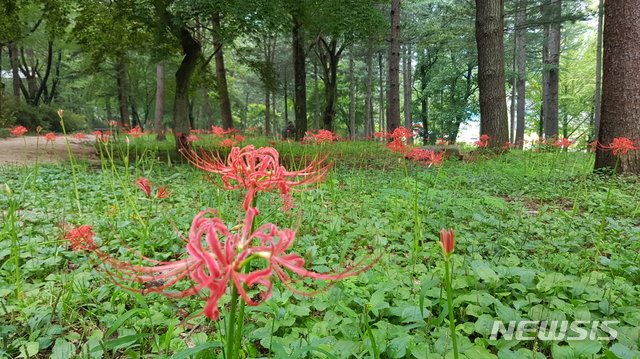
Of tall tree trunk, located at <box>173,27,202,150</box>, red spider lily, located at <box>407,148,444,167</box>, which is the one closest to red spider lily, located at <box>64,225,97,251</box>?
red spider lily, located at <box>407,148,444,167</box>

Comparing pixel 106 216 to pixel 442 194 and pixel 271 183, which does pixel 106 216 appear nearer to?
pixel 271 183

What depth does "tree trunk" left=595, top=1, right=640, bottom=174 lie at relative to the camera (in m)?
4.46

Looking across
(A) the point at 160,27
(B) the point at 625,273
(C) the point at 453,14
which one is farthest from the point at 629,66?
(C) the point at 453,14

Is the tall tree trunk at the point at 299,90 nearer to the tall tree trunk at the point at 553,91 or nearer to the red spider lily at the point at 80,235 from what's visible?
the red spider lily at the point at 80,235

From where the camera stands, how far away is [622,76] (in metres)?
4.59

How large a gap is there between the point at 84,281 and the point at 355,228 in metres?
1.85

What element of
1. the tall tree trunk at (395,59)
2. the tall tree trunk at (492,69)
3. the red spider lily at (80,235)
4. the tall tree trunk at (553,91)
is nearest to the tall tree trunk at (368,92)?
the tall tree trunk at (395,59)

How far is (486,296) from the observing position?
155 centimetres

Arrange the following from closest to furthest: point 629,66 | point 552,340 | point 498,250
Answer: point 552,340, point 498,250, point 629,66

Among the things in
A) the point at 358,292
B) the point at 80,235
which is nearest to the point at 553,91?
the point at 358,292

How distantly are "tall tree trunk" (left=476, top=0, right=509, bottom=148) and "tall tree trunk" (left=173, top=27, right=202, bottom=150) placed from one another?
611cm

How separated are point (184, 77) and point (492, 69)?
21.8 ft

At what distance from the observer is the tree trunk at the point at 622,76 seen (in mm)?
4465

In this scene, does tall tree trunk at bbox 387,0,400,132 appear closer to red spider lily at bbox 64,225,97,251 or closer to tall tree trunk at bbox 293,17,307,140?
→ tall tree trunk at bbox 293,17,307,140
